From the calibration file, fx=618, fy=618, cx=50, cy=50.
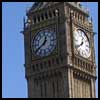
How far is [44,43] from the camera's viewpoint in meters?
67.5

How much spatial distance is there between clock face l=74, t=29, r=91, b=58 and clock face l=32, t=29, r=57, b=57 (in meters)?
2.48

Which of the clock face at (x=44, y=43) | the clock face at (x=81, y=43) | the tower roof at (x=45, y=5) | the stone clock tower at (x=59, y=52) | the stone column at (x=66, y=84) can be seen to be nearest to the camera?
the stone column at (x=66, y=84)

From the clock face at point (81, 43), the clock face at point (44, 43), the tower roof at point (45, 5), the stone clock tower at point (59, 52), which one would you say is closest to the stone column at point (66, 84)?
the stone clock tower at point (59, 52)

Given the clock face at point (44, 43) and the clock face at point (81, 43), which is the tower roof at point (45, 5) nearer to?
the clock face at point (81, 43)

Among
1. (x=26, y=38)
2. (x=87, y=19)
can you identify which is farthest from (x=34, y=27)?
(x=87, y=19)

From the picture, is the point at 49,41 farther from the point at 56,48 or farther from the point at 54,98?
the point at 54,98

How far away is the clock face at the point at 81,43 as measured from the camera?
221 ft

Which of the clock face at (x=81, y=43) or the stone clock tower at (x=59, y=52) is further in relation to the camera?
the clock face at (x=81, y=43)

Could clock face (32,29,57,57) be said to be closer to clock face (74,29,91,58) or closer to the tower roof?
clock face (74,29,91,58)

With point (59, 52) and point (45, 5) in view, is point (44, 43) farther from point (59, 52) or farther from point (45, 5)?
point (45, 5)

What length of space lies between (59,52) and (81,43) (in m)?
3.00

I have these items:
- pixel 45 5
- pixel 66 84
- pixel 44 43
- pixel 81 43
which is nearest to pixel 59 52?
pixel 44 43

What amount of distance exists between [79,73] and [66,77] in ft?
7.10

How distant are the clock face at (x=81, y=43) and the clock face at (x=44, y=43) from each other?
2482 mm
